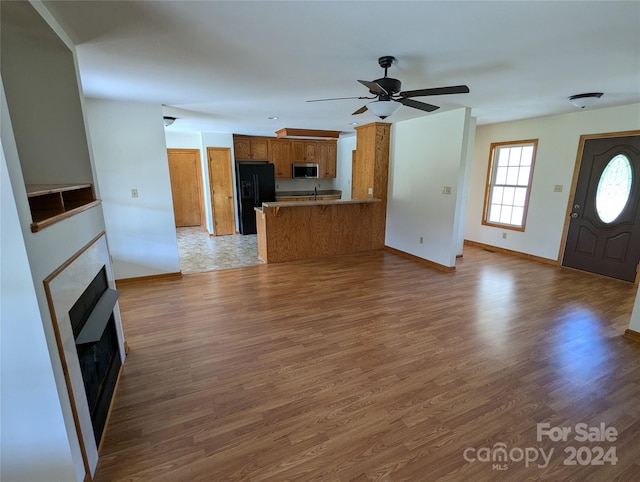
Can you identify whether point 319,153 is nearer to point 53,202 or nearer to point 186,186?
point 186,186

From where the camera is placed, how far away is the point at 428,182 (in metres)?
4.67

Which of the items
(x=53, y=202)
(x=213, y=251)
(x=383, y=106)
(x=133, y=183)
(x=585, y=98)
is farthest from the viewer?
(x=213, y=251)

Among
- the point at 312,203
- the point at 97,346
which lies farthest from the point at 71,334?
the point at 312,203

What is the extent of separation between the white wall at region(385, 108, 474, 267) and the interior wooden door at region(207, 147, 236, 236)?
3.64 m

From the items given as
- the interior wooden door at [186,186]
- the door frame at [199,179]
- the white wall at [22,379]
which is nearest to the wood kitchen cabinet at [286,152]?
the door frame at [199,179]

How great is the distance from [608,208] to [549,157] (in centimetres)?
111

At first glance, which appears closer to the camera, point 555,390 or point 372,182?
point 555,390

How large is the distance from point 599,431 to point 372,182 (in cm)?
435

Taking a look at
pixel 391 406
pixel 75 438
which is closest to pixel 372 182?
pixel 391 406

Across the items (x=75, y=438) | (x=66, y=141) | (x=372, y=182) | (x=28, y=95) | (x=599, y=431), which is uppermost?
(x=28, y=95)

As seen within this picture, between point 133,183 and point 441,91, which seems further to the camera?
point 133,183

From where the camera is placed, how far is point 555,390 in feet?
6.68

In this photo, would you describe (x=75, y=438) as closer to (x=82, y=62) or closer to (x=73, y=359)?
(x=73, y=359)

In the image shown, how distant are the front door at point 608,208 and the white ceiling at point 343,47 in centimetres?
86
